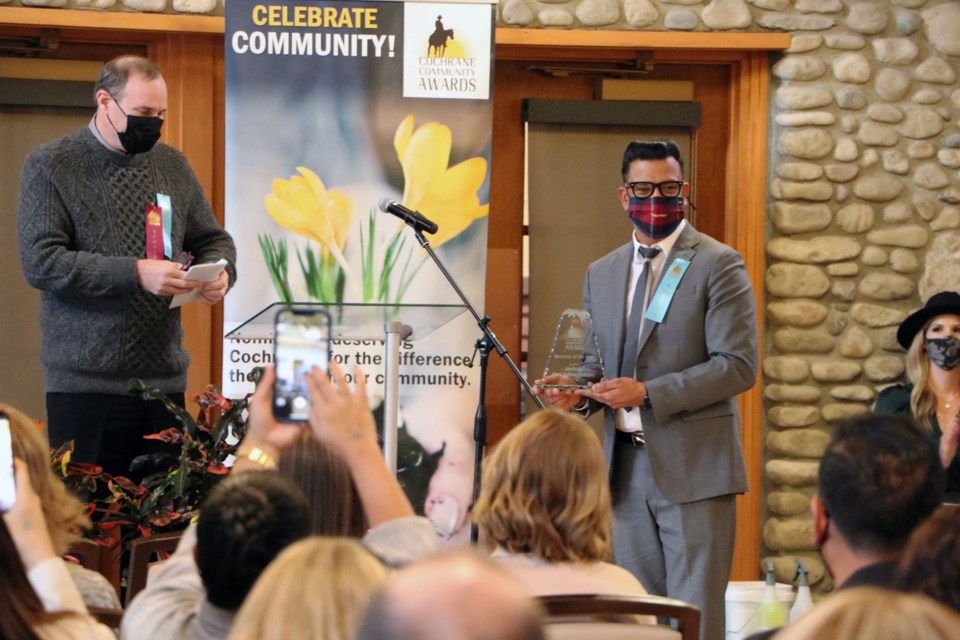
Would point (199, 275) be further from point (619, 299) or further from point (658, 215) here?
point (658, 215)

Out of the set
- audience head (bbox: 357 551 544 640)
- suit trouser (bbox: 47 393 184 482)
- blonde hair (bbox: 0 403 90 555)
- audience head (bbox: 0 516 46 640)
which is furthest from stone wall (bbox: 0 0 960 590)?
audience head (bbox: 357 551 544 640)

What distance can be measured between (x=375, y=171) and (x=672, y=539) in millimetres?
1887

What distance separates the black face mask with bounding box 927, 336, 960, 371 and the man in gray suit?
99cm

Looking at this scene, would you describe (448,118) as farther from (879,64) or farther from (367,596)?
(367,596)

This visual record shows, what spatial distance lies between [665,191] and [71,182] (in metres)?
1.72

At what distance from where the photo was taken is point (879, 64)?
512 cm

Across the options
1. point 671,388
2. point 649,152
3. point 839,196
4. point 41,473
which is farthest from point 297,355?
point 839,196

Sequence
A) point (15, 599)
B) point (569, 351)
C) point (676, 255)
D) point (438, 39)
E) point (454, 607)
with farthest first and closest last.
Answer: point (438, 39) → point (676, 255) → point (569, 351) → point (15, 599) → point (454, 607)

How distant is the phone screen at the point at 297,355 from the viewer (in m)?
1.76

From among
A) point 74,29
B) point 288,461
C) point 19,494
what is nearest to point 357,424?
point 288,461

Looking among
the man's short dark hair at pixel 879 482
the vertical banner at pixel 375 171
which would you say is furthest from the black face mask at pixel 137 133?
the man's short dark hair at pixel 879 482

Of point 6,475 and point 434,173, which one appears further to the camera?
point 434,173

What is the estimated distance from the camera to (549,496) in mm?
2219

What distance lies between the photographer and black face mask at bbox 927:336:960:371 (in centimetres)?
420
